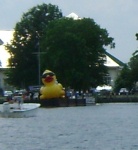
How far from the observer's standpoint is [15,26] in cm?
14175

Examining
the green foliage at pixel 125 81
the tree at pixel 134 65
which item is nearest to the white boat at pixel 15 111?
the tree at pixel 134 65

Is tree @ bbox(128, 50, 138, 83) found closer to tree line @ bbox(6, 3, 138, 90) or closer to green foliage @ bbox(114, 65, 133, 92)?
green foliage @ bbox(114, 65, 133, 92)

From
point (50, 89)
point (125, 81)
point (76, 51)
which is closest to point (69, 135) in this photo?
point (50, 89)

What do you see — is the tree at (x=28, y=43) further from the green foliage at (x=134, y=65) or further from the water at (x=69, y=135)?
the water at (x=69, y=135)

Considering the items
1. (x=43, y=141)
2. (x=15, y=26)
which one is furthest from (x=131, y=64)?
(x=43, y=141)

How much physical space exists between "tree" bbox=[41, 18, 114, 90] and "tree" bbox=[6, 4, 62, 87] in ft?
17.3

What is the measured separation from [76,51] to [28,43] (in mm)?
13463

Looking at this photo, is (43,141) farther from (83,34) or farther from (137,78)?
(137,78)

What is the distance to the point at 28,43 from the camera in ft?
460

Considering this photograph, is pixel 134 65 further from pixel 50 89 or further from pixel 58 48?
pixel 50 89

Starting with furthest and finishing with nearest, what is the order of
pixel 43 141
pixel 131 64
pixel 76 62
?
pixel 131 64 → pixel 76 62 → pixel 43 141

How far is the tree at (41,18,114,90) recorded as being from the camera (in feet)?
420

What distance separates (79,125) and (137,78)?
325ft

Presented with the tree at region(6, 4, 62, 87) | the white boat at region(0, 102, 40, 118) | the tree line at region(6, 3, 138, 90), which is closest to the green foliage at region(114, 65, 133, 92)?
the tree line at region(6, 3, 138, 90)
